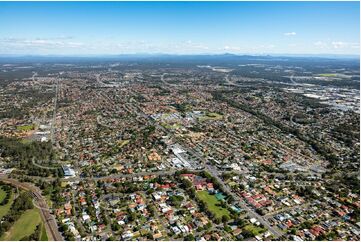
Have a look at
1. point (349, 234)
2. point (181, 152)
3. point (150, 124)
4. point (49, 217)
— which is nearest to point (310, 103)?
point (150, 124)

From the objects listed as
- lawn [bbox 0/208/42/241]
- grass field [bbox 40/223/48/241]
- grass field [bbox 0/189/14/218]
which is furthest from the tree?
grass field [bbox 0/189/14/218]

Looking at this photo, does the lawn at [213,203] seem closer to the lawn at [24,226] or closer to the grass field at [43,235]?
the grass field at [43,235]

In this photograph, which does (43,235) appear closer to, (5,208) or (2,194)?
(5,208)

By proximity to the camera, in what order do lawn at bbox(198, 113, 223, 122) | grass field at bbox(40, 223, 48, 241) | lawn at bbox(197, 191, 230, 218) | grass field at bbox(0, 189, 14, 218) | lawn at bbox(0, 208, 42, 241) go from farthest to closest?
1. lawn at bbox(198, 113, 223, 122)
2. lawn at bbox(197, 191, 230, 218)
3. grass field at bbox(0, 189, 14, 218)
4. lawn at bbox(0, 208, 42, 241)
5. grass field at bbox(40, 223, 48, 241)

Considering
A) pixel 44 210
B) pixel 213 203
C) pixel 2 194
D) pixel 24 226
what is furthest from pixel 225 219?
pixel 2 194

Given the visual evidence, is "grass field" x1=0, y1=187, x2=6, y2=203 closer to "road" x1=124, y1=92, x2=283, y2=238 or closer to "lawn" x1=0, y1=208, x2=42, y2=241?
"lawn" x1=0, y1=208, x2=42, y2=241
